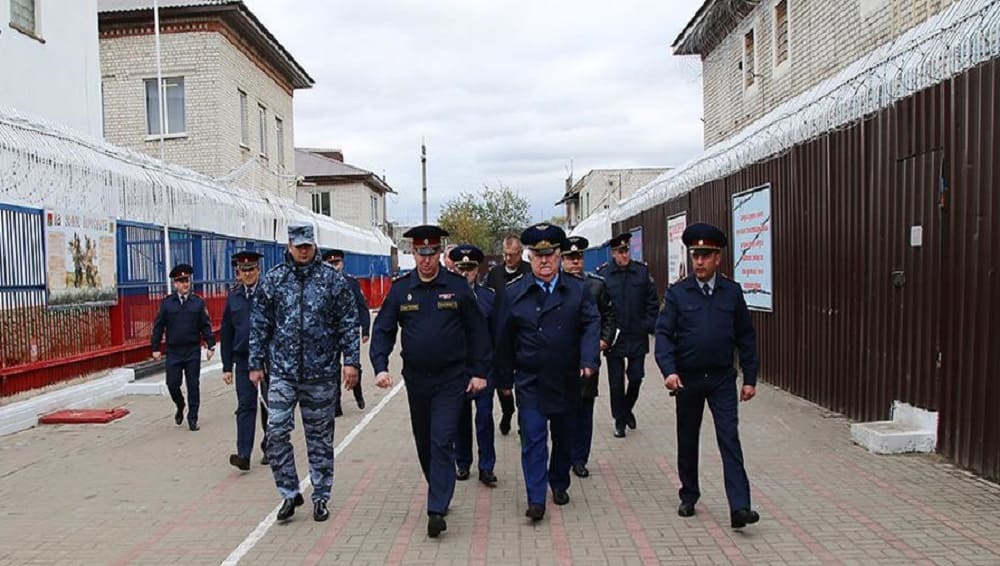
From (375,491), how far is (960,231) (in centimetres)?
498

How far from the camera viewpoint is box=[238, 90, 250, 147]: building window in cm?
2466

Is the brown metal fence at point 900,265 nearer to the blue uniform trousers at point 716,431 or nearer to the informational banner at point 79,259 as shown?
the blue uniform trousers at point 716,431

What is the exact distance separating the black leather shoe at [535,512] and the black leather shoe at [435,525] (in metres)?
0.60

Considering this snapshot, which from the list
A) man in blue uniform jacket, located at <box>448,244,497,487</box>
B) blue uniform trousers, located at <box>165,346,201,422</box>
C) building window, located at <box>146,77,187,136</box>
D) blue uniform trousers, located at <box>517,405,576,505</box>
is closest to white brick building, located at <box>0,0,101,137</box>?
building window, located at <box>146,77,187,136</box>

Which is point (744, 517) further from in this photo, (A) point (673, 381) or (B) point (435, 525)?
(B) point (435, 525)

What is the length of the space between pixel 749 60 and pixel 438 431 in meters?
13.9

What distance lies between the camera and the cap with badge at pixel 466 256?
746 cm

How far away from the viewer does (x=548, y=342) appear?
5824mm

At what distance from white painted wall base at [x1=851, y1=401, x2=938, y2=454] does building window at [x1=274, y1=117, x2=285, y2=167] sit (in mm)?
23857

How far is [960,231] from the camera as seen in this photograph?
21.9 feet

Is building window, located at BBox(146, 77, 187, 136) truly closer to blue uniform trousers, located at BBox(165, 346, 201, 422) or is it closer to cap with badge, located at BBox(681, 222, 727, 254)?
blue uniform trousers, located at BBox(165, 346, 201, 422)

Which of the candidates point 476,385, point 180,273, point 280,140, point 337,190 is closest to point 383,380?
point 476,385

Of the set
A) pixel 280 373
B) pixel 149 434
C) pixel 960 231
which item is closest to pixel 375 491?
pixel 280 373

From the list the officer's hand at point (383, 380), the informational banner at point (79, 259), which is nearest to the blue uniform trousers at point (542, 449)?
the officer's hand at point (383, 380)
